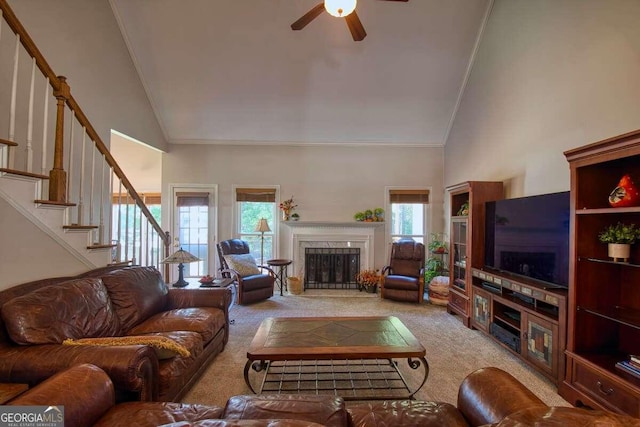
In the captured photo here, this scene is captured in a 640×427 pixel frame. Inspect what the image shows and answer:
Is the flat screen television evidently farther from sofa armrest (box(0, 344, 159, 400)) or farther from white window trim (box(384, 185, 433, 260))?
sofa armrest (box(0, 344, 159, 400))

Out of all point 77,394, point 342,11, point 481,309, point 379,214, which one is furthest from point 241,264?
point 342,11

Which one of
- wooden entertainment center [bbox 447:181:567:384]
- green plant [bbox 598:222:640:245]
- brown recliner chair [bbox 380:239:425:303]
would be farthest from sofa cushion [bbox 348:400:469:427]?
brown recliner chair [bbox 380:239:425:303]

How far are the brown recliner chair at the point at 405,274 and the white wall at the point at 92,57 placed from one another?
473cm

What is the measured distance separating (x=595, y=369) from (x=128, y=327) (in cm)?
355

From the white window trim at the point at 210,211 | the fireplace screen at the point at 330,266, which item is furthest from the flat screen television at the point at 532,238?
the white window trim at the point at 210,211

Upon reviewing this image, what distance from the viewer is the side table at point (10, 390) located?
1432 mm

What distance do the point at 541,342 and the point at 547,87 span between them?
2655mm

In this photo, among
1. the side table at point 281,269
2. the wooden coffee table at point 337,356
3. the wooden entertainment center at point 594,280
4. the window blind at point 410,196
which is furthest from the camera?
the window blind at point 410,196

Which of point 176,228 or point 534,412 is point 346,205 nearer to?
point 176,228

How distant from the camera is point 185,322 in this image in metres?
2.64

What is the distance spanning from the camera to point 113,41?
4.26 metres

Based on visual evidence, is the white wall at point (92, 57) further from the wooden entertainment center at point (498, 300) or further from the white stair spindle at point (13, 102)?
the wooden entertainment center at point (498, 300)

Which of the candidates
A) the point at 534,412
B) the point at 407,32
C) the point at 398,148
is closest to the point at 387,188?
the point at 398,148

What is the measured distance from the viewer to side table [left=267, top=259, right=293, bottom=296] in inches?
216
